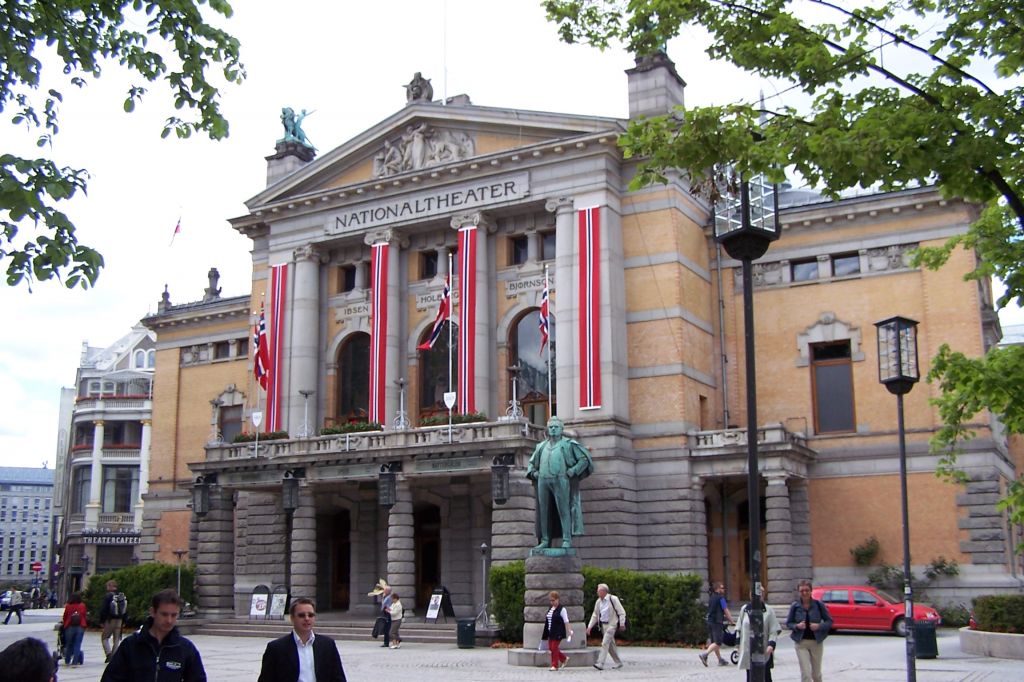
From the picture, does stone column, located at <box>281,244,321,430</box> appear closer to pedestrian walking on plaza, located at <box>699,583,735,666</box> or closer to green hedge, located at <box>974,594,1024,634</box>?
pedestrian walking on plaza, located at <box>699,583,735,666</box>

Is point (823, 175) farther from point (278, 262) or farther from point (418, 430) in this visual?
point (278, 262)

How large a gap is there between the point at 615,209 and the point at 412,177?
8283 millimetres

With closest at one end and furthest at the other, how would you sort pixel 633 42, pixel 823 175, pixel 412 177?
pixel 823 175
pixel 633 42
pixel 412 177

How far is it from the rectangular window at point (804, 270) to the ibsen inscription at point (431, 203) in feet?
34.7

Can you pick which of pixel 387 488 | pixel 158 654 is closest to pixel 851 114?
pixel 158 654

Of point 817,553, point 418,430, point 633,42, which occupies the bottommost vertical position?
point 817,553

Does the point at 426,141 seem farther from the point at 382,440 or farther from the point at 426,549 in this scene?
the point at 426,549

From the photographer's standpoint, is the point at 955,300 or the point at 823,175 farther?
the point at 955,300

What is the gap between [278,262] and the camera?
48156mm

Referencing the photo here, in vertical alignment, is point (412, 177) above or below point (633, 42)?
above

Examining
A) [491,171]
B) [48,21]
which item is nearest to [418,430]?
[491,171]

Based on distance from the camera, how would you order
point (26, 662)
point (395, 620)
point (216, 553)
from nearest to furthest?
point (26, 662)
point (395, 620)
point (216, 553)

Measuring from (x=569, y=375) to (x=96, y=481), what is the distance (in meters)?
52.4

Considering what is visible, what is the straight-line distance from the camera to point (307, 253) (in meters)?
47.4
